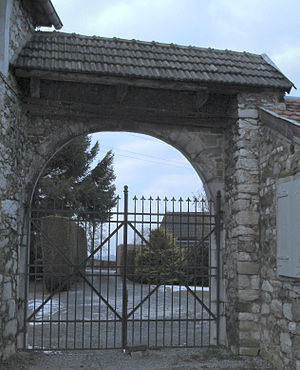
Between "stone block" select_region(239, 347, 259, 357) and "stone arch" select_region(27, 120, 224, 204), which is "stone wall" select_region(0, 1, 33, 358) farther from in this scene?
"stone block" select_region(239, 347, 259, 357)

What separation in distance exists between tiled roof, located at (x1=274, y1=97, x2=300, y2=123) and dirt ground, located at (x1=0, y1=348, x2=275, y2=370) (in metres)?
3.07

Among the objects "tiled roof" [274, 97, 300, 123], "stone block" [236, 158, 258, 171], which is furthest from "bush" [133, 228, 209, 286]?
"tiled roof" [274, 97, 300, 123]

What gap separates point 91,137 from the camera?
59.5 feet

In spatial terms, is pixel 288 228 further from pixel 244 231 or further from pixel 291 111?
pixel 291 111

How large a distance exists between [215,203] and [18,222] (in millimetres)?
2783

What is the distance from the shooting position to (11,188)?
527cm

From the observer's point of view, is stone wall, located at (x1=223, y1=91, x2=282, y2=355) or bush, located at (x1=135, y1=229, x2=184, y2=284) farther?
bush, located at (x1=135, y1=229, x2=184, y2=284)

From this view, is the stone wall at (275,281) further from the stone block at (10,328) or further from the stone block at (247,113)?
the stone block at (10,328)

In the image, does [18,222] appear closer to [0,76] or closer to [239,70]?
[0,76]

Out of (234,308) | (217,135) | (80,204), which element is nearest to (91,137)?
(80,204)

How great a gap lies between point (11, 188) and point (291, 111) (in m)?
3.82

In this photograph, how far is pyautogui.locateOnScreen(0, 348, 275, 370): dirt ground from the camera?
5102 mm

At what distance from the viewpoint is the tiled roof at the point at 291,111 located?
5422mm

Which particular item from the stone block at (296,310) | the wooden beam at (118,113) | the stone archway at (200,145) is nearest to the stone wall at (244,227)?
the stone archway at (200,145)
